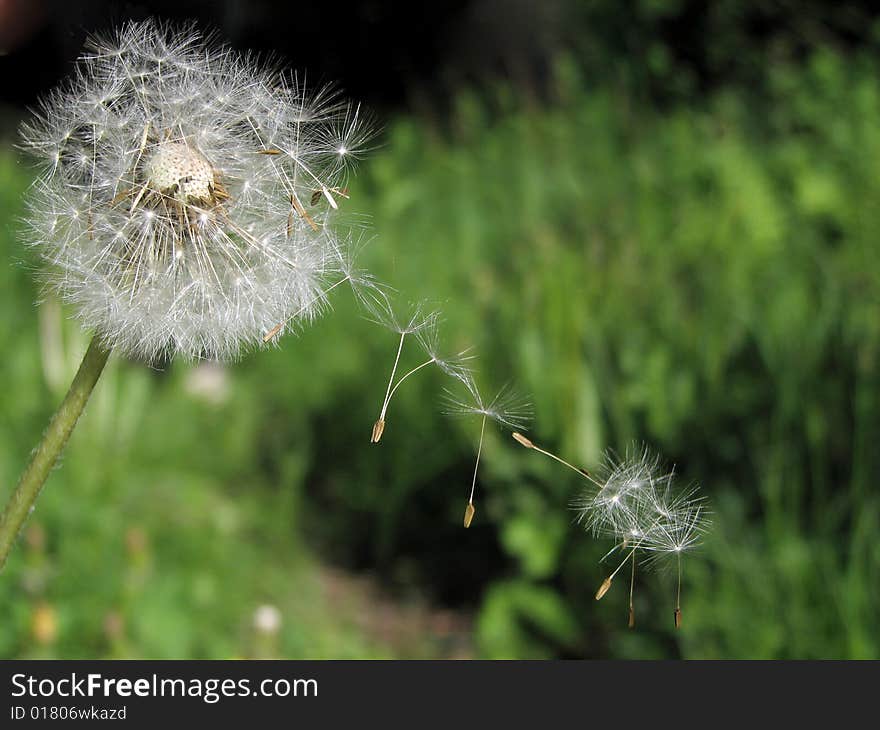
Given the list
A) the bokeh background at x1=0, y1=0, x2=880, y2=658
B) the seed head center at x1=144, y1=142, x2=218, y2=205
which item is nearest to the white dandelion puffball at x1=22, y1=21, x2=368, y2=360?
the seed head center at x1=144, y1=142, x2=218, y2=205

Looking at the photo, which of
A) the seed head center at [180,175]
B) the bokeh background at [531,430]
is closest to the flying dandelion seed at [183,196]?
the seed head center at [180,175]

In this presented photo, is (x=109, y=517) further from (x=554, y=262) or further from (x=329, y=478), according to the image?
(x=554, y=262)

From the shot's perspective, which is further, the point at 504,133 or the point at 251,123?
the point at 504,133

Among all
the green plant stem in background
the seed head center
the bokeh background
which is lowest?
the green plant stem in background

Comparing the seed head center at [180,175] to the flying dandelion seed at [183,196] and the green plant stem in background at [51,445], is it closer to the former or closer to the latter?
the flying dandelion seed at [183,196]

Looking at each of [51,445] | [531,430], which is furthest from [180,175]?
[531,430]

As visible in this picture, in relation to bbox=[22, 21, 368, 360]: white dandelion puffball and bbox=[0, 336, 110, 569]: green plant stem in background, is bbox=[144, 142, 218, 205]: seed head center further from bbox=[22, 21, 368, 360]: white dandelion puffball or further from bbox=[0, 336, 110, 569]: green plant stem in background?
bbox=[0, 336, 110, 569]: green plant stem in background

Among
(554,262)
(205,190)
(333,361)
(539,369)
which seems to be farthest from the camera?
(333,361)

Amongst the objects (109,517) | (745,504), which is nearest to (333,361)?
(109,517)
